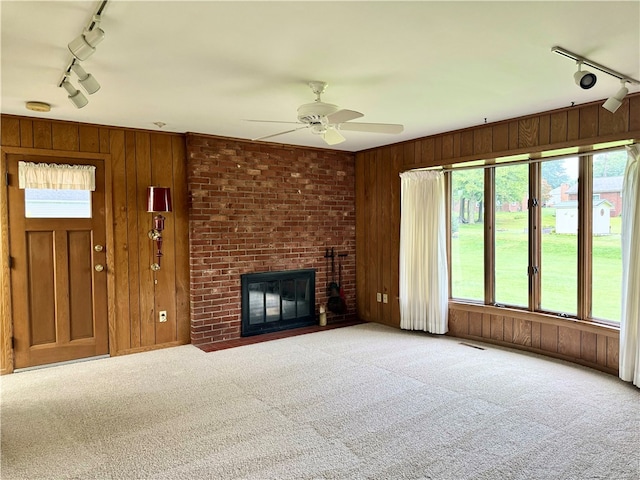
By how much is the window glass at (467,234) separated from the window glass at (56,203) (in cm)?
404

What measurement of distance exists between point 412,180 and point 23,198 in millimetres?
4107

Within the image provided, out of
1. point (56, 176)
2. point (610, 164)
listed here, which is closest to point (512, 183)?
point (610, 164)

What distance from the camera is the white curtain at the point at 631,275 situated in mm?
3436

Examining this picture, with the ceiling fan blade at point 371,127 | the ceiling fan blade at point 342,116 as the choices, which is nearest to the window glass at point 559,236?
the ceiling fan blade at point 371,127

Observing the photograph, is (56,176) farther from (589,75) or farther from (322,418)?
(589,75)

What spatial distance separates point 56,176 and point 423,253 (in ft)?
13.1

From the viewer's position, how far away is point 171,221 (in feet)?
15.7

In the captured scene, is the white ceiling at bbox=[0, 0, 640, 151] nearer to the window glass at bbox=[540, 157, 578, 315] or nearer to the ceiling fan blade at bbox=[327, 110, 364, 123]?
the ceiling fan blade at bbox=[327, 110, 364, 123]

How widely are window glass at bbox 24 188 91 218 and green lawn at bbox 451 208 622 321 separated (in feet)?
13.4

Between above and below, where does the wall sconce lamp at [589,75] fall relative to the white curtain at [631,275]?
above

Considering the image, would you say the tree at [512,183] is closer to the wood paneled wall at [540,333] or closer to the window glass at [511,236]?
the window glass at [511,236]

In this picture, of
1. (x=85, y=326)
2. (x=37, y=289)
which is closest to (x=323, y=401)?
(x=85, y=326)

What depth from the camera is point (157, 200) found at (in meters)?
4.45

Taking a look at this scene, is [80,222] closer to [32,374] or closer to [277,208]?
[32,374]
